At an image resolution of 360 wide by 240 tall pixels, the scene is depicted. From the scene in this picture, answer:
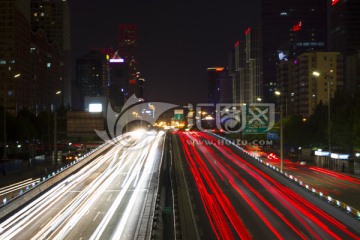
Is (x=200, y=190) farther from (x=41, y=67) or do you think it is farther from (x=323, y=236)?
(x=41, y=67)

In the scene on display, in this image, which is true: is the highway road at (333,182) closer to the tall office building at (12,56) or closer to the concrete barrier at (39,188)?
the concrete barrier at (39,188)

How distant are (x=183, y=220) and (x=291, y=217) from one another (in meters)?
6.04

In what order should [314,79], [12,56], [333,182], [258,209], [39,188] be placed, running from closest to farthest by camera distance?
[258,209]
[39,188]
[333,182]
[12,56]
[314,79]

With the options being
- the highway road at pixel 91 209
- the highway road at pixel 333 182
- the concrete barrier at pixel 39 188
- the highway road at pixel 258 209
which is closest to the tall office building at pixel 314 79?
the highway road at pixel 333 182

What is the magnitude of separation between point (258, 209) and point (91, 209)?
10.2m

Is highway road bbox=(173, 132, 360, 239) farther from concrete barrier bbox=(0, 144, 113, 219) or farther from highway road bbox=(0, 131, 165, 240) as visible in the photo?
concrete barrier bbox=(0, 144, 113, 219)

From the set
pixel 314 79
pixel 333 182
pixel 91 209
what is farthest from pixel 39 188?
pixel 314 79

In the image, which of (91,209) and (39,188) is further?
(39,188)

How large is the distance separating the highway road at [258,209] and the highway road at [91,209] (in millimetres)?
3312

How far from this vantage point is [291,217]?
2998 centimetres

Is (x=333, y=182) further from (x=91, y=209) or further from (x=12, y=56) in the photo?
(x=12, y=56)

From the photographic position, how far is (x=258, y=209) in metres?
33.1

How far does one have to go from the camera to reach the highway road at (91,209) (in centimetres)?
2561

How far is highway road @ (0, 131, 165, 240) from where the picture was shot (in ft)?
84.0
